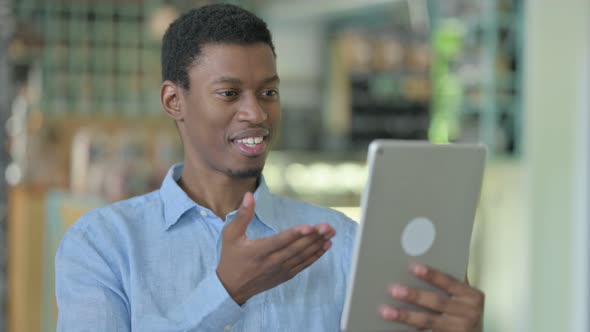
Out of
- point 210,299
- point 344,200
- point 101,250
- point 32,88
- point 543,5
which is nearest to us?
point 210,299

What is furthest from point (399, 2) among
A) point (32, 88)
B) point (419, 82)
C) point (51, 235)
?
point (51, 235)

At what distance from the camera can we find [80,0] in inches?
298

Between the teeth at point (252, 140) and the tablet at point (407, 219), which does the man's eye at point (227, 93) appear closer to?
the teeth at point (252, 140)

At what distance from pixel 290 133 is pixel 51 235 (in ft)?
18.6

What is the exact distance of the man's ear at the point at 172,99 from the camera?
144 centimetres

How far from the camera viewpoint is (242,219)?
3.67 feet

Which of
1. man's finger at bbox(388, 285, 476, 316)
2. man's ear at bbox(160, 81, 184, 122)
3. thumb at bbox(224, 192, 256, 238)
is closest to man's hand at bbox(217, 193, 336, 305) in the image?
thumb at bbox(224, 192, 256, 238)

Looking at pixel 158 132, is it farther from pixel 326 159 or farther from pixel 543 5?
pixel 543 5

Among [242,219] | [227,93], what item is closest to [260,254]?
[242,219]

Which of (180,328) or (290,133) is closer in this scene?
(180,328)

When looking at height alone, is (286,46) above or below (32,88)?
above

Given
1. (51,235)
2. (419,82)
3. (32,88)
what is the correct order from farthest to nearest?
(419,82) < (32,88) < (51,235)

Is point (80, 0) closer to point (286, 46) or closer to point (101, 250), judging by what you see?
point (286, 46)

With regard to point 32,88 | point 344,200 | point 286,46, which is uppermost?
point 286,46
